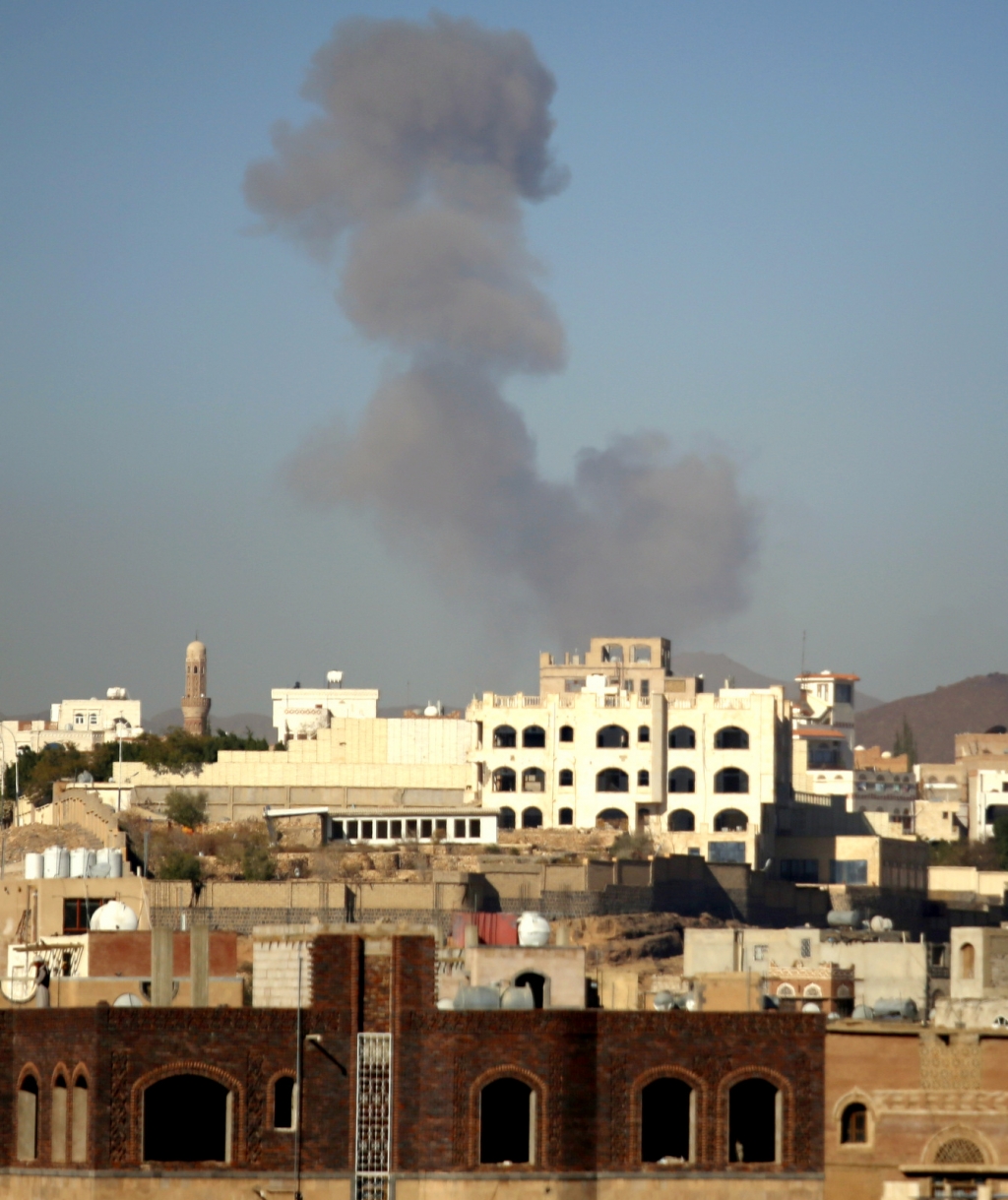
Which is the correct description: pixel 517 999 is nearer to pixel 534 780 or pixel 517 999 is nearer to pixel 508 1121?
pixel 508 1121

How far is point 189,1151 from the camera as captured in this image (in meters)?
61.3

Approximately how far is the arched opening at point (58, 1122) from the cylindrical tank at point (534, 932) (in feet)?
46.4

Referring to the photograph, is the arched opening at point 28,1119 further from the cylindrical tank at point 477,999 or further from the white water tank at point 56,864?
the white water tank at point 56,864

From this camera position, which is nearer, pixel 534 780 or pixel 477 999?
pixel 477 999

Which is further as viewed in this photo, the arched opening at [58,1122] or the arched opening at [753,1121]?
the arched opening at [753,1121]

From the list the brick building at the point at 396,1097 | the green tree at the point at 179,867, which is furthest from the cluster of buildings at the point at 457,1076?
the green tree at the point at 179,867

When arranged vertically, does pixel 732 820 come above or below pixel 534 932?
above

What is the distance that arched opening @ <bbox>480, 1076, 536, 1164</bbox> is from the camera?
61.4 metres

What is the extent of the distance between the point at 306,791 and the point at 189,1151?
107m

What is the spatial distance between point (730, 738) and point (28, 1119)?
105 metres

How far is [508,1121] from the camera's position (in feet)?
202

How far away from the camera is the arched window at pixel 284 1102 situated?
61531 millimetres

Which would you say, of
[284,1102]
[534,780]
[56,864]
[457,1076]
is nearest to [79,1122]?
[284,1102]

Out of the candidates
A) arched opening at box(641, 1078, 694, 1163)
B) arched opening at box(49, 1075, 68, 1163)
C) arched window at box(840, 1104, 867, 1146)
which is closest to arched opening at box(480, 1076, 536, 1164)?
arched opening at box(641, 1078, 694, 1163)
